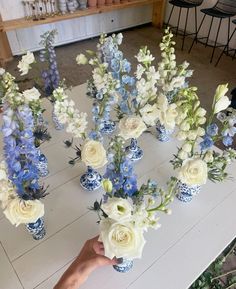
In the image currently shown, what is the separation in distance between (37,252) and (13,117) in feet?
1.56

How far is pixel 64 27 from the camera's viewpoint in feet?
12.4

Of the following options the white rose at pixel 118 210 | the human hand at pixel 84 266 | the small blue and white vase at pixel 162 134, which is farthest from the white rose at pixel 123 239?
the small blue and white vase at pixel 162 134

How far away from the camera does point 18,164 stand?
2.41ft

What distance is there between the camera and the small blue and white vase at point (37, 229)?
0.85 m

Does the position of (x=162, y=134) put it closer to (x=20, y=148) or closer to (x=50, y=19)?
(x=20, y=148)

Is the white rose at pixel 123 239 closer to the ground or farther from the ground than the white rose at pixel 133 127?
farther from the ground

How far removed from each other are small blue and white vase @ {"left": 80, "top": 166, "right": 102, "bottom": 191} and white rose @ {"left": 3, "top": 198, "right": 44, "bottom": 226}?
0.32 metres

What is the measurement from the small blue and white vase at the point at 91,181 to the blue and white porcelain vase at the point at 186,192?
33 centimetres

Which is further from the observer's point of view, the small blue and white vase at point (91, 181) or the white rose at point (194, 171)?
the small blue and white vase at point (91, 181)

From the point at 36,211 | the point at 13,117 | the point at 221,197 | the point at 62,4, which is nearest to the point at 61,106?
the point at 13,117

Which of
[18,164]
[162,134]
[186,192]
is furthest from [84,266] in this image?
[162,134]

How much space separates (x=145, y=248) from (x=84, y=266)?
0.24 metres

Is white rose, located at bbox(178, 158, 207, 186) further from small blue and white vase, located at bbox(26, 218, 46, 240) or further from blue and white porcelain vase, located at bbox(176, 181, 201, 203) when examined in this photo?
small blue and white vase, located at bbox(26, 218, 46, 240)

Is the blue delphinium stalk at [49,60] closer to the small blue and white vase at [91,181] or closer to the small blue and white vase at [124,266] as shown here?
the small blue and white vase at [91,181]
